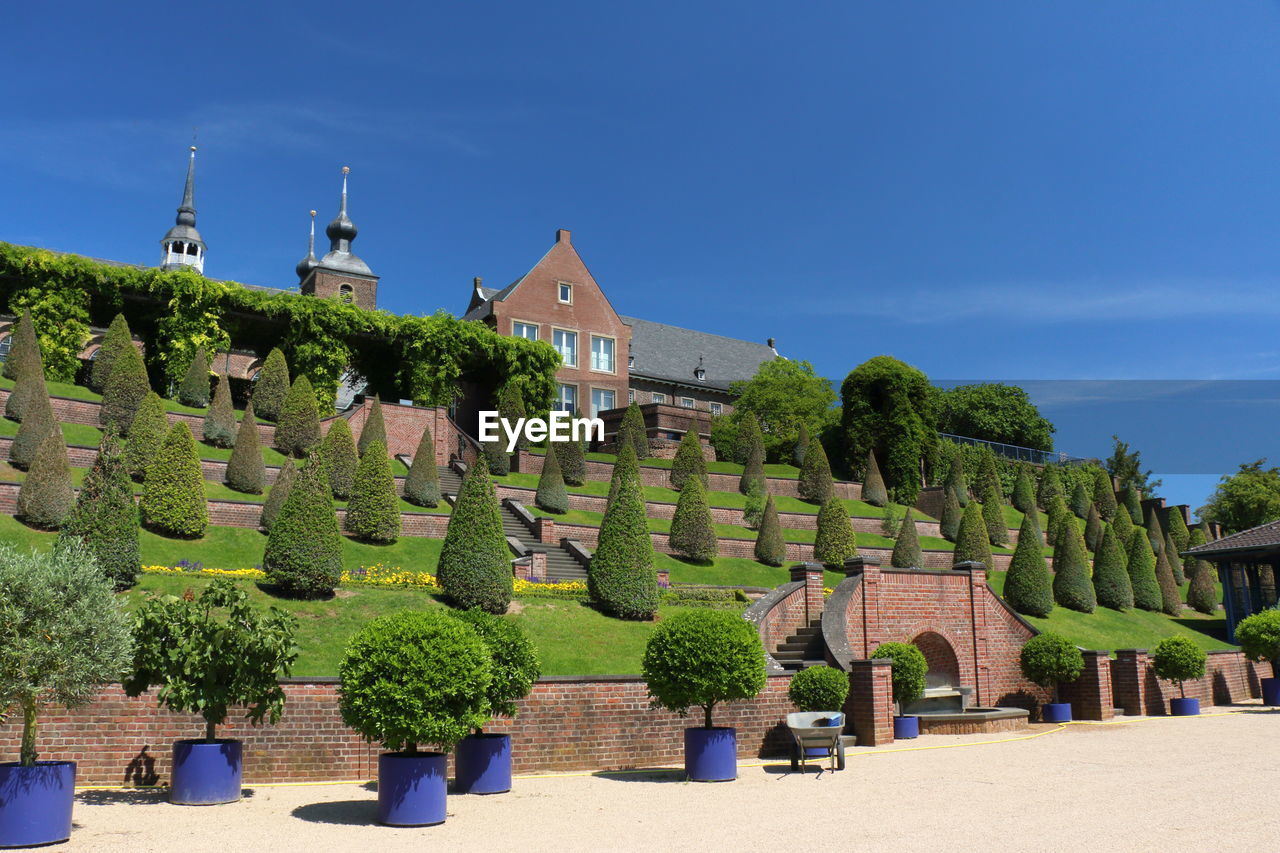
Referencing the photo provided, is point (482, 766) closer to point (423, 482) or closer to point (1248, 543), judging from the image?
point (423, 482)

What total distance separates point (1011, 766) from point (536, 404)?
108ft

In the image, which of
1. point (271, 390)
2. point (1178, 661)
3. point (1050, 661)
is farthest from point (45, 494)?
point (1178, 661)

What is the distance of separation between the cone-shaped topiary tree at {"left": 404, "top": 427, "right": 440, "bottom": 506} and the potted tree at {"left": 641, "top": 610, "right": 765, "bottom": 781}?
20.4 meters

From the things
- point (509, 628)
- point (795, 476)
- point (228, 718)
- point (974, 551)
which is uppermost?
point (795, 476)

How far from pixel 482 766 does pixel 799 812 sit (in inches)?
147

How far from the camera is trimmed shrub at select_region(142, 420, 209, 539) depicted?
24.2 metres

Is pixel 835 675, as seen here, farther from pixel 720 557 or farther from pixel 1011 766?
pixel 720 557

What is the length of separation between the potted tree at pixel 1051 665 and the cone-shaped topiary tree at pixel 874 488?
2527 centimetres

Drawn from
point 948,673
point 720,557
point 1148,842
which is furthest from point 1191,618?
point 1148,842

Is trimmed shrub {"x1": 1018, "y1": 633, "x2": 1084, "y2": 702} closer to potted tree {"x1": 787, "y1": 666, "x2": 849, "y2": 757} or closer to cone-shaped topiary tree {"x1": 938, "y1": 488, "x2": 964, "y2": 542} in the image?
potted tree {"x1": 787, "y1": 666, "x2": 849, "y2": 757}

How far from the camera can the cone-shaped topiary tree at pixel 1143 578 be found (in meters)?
39.0

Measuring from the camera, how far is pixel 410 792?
963cm

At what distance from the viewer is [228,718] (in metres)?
11.9

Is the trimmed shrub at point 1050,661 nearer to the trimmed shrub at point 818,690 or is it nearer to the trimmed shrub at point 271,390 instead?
the trimmed shrub at point 818,690
